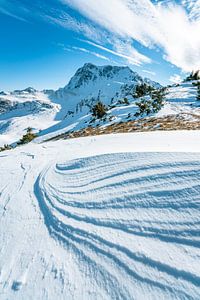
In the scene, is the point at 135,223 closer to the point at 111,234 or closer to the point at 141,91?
the point at 111,234

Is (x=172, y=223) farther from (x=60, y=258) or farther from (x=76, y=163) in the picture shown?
(x=76, y=163)

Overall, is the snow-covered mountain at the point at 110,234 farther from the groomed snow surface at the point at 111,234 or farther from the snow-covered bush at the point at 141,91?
the snow-covered bush at the point at 141,91

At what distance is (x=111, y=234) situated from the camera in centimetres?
266

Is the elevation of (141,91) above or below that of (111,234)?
above

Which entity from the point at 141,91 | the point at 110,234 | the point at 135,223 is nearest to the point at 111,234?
the point at 110,234

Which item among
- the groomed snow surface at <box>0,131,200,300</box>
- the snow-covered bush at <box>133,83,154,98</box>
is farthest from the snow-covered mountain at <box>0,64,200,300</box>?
the snow-covered bush at <box>133,83,154,98</box>

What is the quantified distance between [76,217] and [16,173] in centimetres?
324

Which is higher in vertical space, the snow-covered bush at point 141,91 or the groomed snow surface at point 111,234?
the snow-covered bush at point 141,91

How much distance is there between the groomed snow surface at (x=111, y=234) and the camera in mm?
2084

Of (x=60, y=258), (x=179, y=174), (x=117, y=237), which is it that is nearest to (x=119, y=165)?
(x=179, y=174)

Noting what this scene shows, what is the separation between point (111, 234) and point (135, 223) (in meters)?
0.35

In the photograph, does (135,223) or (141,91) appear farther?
(141,91)

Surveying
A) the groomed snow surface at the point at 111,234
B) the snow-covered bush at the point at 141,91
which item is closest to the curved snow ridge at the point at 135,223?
the groomed snow surface at the point at 111,234

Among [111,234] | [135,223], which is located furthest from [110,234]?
[135,223]
